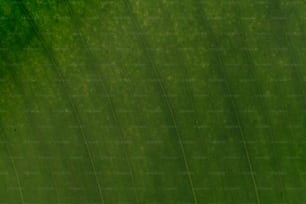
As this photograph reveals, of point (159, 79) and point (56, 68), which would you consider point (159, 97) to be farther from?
point (56, 68)

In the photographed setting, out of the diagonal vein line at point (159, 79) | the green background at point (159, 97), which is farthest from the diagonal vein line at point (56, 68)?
the diagonal vein line at point (159, 79)

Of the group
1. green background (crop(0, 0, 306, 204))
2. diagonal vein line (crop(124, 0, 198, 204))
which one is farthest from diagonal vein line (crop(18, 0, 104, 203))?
diagonal vein line (crop(124, 0, 198, 204))

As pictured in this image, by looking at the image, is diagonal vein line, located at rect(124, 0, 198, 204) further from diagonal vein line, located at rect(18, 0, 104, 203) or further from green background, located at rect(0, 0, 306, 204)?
diagonal vein line, located at rect(18, 0, 104, 203)

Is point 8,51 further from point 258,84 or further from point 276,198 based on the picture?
point 276,198

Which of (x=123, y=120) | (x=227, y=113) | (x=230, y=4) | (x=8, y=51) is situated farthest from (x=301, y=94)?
(x=8, y=51)

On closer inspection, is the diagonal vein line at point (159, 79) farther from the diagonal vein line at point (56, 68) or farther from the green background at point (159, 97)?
the diagonal vein line at point (56, 68)

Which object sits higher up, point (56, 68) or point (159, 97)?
point (56, 68)

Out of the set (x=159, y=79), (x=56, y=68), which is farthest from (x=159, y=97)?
(x=56, y=68)

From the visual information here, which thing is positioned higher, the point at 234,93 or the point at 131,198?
the point at 234,93
